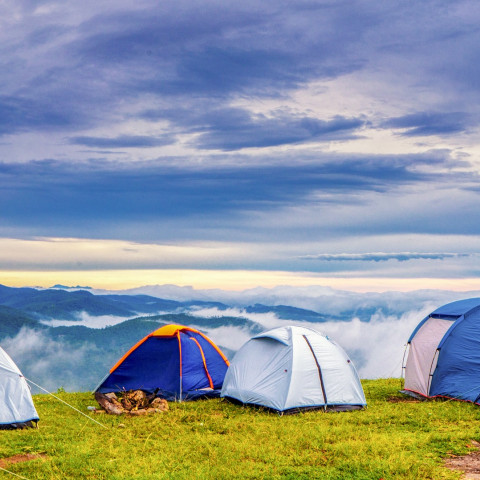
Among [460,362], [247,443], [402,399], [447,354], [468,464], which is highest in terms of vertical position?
[447,354]

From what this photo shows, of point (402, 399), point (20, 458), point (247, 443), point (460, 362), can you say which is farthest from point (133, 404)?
point (460, 362)

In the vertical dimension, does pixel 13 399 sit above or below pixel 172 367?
above

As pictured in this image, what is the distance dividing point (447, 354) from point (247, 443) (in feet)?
26.7

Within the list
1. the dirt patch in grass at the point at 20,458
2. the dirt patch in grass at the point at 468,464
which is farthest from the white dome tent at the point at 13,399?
the dirt patch in grass at the point at 468,464

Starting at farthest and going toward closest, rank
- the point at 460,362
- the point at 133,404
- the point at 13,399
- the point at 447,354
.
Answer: the point at 447,354 < the point at 460,362 < the point at 133,404 < the point at 13,399

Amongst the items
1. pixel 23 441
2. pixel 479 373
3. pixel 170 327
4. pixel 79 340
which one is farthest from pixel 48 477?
pixel 79 340

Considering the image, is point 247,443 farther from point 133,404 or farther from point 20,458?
point 133,404

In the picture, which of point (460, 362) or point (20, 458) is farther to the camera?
point (460, 362)

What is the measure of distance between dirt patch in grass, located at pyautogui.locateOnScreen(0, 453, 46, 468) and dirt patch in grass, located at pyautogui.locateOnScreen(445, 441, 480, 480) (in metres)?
7.92

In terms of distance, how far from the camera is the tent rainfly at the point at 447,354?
17328mm

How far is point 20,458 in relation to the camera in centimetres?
1174

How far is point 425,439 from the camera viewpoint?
42.3ft

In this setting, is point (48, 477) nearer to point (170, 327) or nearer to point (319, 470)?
point (319, 470)

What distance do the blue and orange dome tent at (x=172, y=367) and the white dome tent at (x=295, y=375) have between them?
1.34 m
